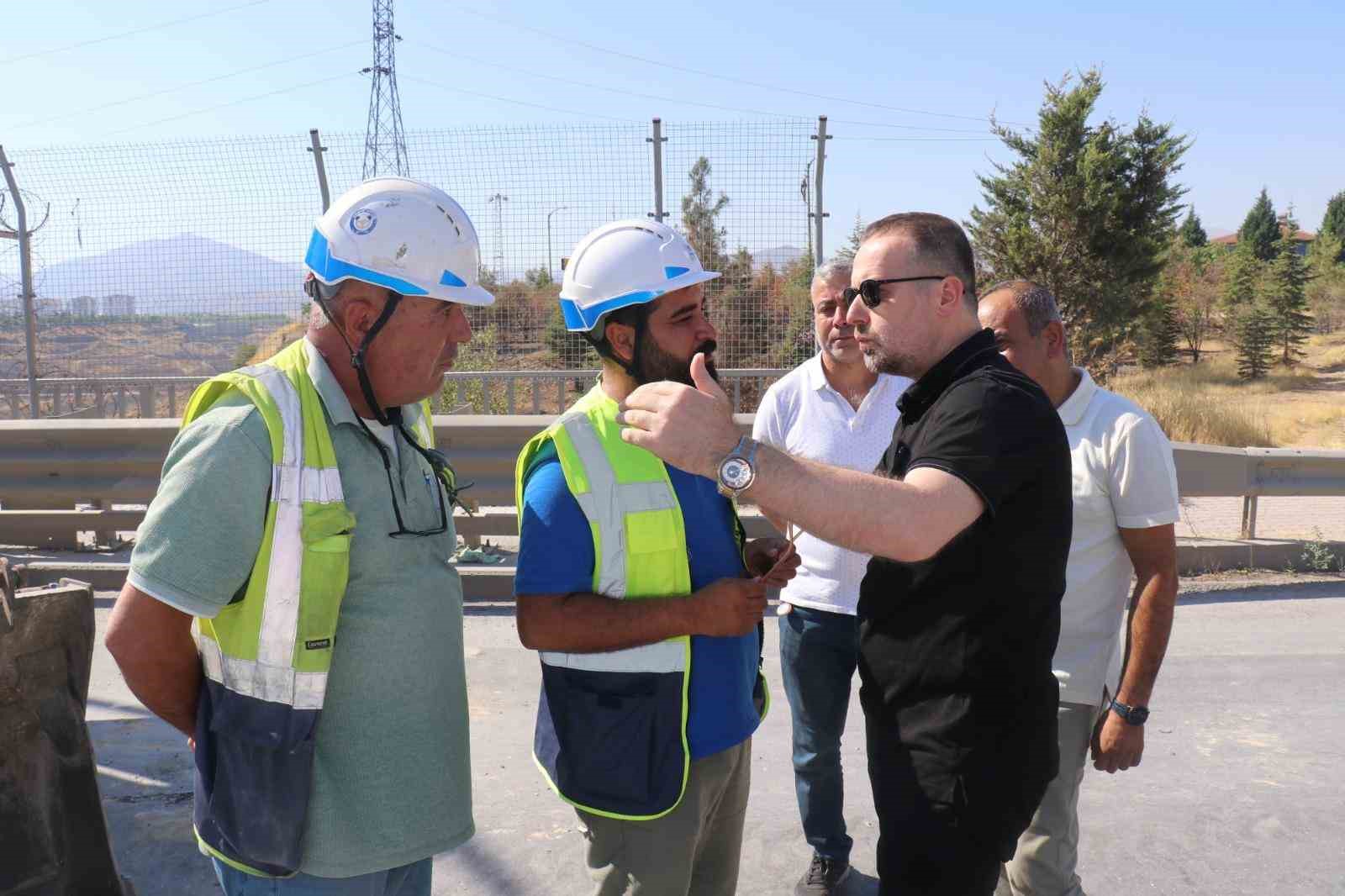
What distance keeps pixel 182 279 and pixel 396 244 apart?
8.31 meters

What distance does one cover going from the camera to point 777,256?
9023 millimetres

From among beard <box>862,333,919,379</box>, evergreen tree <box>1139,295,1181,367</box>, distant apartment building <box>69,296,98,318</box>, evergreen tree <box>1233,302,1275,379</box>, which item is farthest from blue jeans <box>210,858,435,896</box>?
evergreen tree <box>1233,302,1275,379</box>

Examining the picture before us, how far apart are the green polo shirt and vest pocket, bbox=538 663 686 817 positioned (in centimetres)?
28

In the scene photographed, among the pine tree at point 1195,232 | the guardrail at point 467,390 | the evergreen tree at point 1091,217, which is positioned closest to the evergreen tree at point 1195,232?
the pine tree at point 1195,232

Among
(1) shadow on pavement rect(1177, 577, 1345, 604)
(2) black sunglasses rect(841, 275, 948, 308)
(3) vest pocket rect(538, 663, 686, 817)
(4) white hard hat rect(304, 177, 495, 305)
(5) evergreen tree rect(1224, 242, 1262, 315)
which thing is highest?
(5) evergreen tree rect(1224, 242, 1262, 315)

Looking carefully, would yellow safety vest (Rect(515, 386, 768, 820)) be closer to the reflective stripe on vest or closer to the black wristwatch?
the reflective stripe on vest

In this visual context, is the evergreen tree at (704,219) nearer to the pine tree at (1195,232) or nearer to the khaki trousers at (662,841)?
the khaki trousers at (662,841)

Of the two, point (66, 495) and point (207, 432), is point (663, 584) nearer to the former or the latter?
point (207, 432)

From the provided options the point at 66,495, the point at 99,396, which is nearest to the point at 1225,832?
the point at 66,495

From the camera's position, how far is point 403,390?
216cm

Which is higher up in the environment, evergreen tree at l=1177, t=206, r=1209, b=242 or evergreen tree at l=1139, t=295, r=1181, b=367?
evergreen tree at l=1177, t=206, r=1209, b=242

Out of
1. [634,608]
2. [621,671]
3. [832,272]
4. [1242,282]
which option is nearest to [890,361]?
[634,608]

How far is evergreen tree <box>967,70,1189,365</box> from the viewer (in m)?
21.7

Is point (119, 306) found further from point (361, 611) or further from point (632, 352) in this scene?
point (361, 611)
